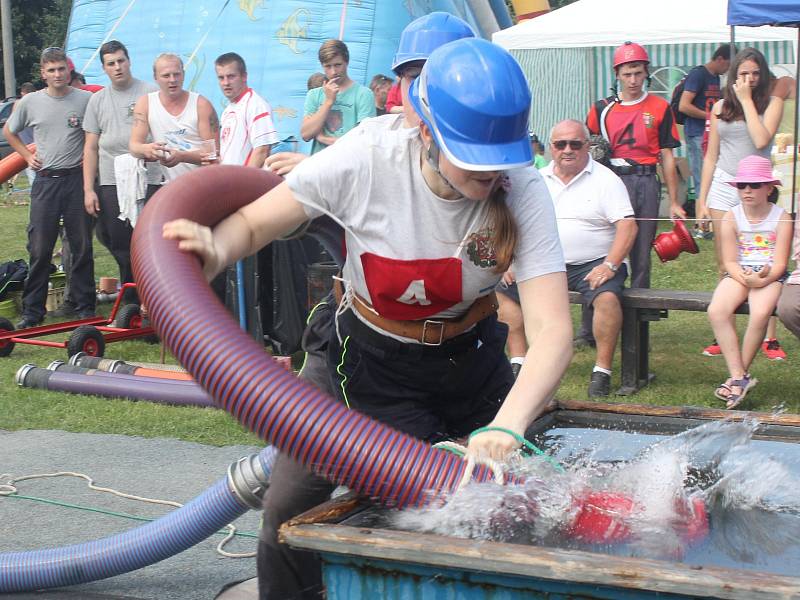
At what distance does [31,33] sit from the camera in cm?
3884

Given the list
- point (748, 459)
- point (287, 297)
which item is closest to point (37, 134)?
point (287, 297)

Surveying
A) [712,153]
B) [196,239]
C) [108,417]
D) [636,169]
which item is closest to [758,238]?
[712,153]

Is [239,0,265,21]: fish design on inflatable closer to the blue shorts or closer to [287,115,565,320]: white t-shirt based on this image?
the blue shorts

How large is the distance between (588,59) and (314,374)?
12.2 metres

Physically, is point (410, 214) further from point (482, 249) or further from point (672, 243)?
point (672, 243)

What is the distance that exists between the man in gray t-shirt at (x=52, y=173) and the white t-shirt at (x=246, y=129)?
80.1 inches

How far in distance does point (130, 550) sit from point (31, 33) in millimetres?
38269

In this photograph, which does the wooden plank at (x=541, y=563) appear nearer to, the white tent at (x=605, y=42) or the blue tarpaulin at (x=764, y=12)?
the blue tarpaulin at (x=764, y=12)

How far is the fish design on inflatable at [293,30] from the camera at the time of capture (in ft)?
46.6

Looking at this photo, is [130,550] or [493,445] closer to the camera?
[493,445]

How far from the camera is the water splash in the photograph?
2.57 metres

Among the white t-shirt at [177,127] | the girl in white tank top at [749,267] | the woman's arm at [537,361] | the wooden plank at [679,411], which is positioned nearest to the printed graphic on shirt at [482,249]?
the woman's arm at [537,361]

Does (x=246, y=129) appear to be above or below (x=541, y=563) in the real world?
above

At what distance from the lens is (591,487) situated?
2752 mm
